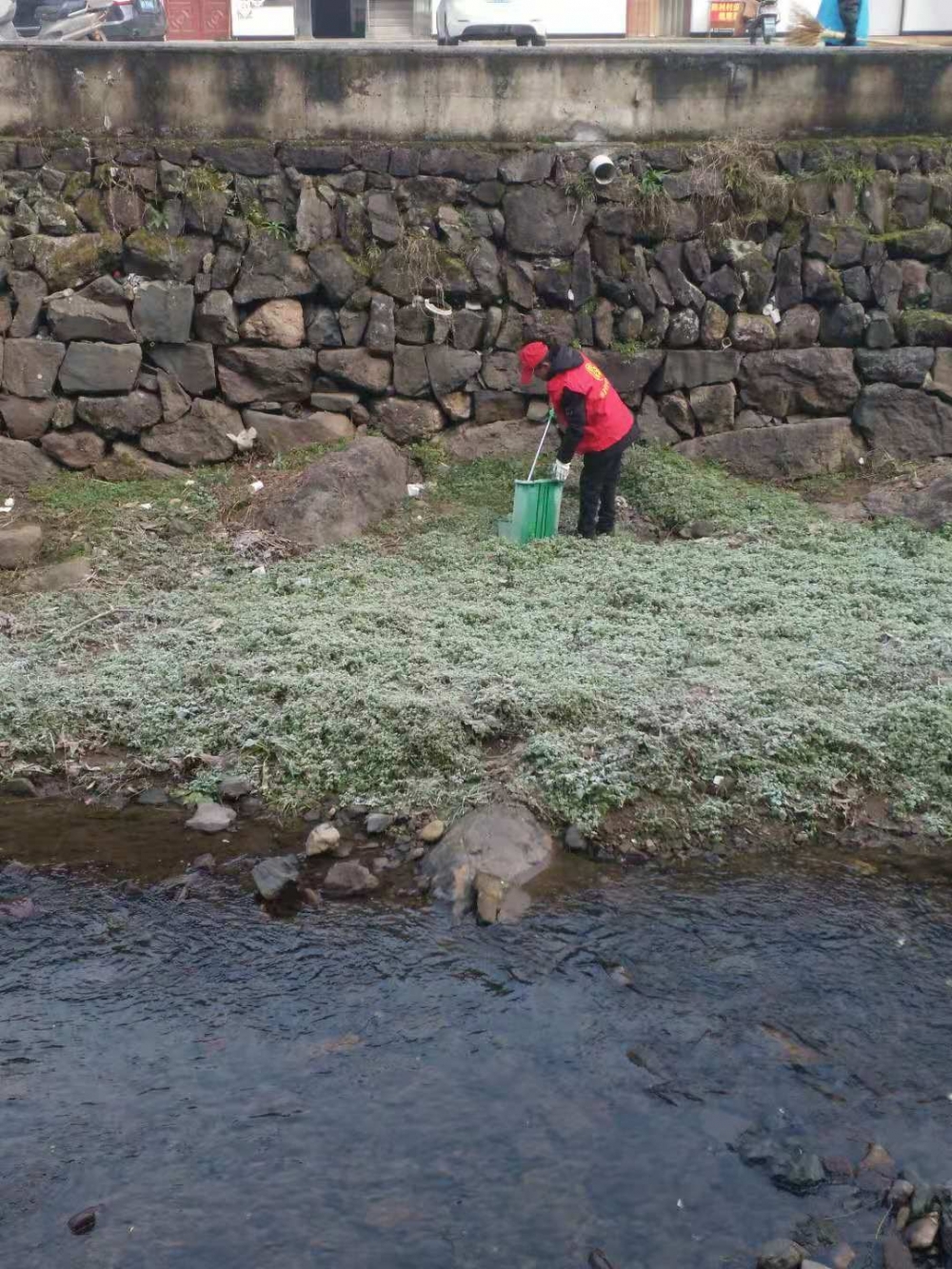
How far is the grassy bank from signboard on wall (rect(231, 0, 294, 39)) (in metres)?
11.5

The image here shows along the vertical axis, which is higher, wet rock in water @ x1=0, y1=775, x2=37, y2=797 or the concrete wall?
the concrete wall

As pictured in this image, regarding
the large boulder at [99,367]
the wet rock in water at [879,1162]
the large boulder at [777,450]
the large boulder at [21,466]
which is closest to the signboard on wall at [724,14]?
the large boulder at [777,450]

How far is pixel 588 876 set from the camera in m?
5.63

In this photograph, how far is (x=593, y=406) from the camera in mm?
8672

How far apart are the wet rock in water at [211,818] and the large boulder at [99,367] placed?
178 inches

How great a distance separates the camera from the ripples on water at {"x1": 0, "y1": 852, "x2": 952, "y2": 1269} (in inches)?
151

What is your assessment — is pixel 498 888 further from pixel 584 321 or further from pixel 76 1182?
pixel 584 321

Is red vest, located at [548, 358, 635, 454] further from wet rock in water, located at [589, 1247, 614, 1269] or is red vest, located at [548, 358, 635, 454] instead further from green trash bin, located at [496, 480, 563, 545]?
wet rock in water, located at [589, 1247, 614, 1269]

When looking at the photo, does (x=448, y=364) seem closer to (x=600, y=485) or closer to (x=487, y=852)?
(x=600, y=485)

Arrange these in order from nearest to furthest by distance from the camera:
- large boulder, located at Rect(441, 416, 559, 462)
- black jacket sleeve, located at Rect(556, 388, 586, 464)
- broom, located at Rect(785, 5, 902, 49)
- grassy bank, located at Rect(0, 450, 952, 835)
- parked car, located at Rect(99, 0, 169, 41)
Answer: grassy bank, located at Rect(0, 450, 952, 835) < black jacket sleeve, located at Rect(556, 388, 586, 464) < large boulder, located at Rect(441, 416, 559, 462) < broom, located at Rect(785, 5, 902, 49) < parked car, located at Rect(99, 0, 169, 41)

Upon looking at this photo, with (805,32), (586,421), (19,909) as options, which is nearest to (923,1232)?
(19,909)

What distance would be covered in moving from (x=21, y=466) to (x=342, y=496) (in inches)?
99.6

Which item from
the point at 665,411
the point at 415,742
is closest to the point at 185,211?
the point at 665,411

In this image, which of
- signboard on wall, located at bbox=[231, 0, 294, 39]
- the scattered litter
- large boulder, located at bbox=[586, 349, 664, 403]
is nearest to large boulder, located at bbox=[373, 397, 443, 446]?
the scattered litter
